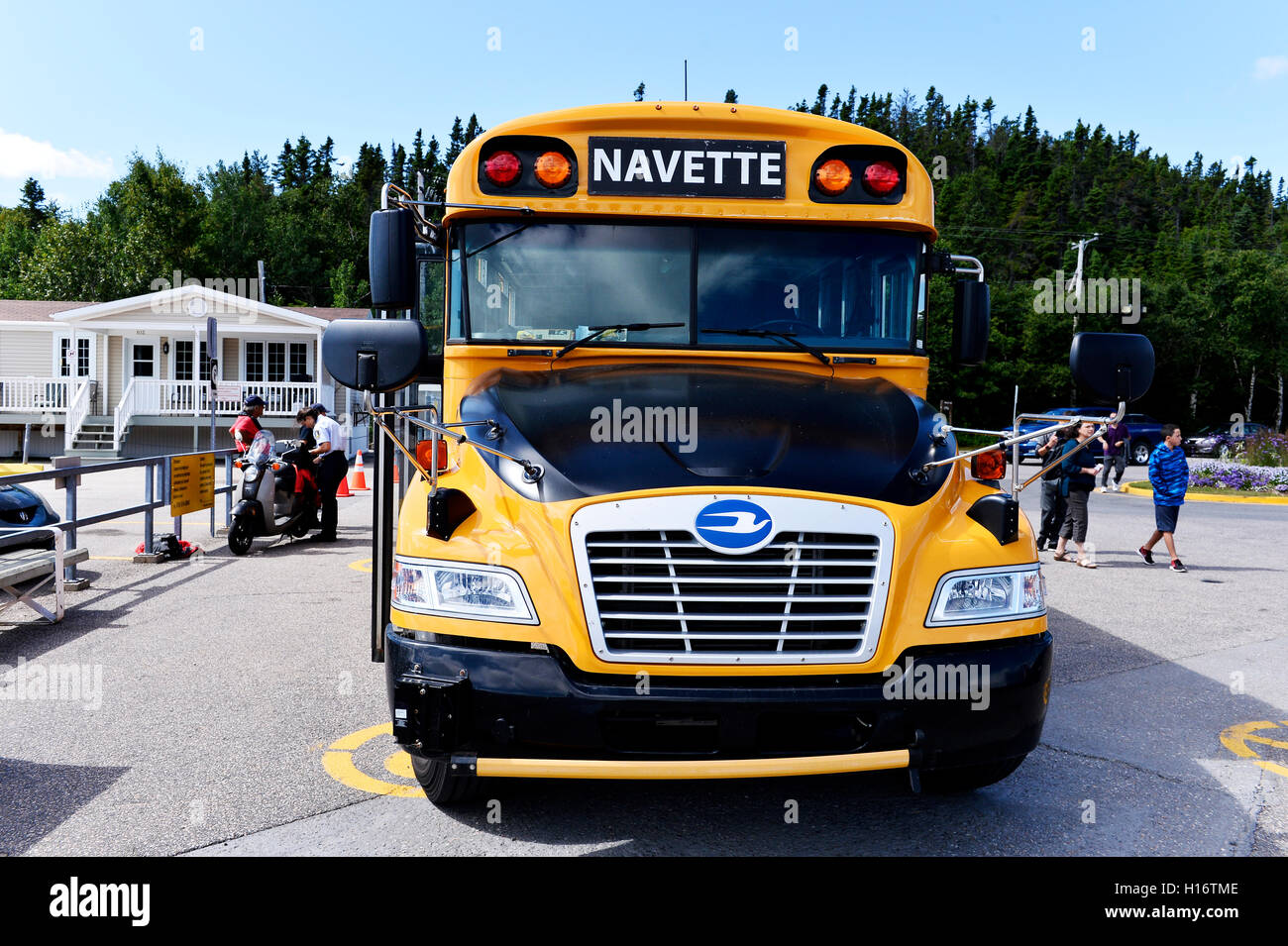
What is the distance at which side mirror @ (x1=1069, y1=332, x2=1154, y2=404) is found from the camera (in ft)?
13.2

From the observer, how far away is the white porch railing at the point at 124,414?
28734 mm

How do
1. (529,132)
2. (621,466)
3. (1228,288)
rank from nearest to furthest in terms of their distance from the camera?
(621,466) → (529,132) → (1228,288)

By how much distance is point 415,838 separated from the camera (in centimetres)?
367

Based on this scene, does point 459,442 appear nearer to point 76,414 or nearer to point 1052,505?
point 1052,505

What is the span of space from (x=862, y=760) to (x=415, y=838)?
161cm

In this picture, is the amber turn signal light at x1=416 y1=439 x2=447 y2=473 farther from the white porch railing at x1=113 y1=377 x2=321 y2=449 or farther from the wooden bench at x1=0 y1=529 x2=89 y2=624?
the white porch railing at x1=113 y1=377 x2=321 y2=449

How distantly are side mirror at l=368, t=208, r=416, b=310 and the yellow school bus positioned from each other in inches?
0.5

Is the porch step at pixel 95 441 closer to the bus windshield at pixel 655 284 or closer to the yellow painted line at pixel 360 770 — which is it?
the yellow painted line at pixel 360 770

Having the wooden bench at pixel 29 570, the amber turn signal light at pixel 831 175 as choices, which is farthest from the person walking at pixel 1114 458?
the wooden bench at pixel 29 570

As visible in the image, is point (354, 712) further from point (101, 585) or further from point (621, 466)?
point (101, 585)

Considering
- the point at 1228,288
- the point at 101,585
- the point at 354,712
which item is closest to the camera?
the point at 354,712

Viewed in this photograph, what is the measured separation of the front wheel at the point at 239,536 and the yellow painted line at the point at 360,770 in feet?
21.0

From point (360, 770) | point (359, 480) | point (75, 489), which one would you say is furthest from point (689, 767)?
point (359, 480)
